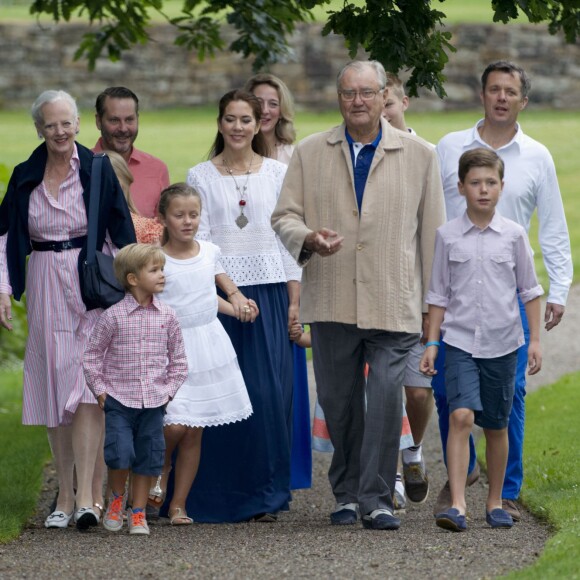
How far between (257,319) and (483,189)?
1626 mm

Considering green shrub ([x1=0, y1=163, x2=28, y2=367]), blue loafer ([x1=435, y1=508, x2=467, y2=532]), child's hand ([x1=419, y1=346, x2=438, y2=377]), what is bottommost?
green shrub ([x1=0, y1=163, x2=28, y2=367])

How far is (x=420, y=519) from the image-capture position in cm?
758

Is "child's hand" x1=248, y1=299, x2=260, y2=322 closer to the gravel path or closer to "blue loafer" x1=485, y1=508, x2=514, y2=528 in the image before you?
the gravel path

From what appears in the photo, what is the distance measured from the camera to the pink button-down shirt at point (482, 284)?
689 cm

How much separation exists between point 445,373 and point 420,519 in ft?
3.15

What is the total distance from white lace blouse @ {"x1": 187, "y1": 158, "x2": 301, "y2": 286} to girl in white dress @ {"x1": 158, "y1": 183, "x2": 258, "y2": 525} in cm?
35

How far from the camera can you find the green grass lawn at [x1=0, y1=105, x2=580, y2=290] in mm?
25938

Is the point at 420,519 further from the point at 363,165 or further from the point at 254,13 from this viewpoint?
the point at 254,13

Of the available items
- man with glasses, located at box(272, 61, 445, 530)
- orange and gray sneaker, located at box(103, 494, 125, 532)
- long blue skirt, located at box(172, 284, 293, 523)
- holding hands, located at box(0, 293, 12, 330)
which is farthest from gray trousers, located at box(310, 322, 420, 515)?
holding hands, located at box(0, 293, 12, 330)

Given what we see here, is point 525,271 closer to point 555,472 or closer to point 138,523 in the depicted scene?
point 555,472

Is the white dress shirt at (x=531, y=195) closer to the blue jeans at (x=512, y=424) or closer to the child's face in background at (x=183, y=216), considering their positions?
the blue jeans at (x=512, y=424)

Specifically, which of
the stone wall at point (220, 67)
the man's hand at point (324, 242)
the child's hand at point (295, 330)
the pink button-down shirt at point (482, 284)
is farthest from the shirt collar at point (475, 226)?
the stone wall at point (220, 67)

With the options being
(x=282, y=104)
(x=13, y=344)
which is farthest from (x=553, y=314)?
(x=13, y=344)

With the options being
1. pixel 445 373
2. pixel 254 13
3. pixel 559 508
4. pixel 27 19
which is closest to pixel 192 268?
pixel 445 373
